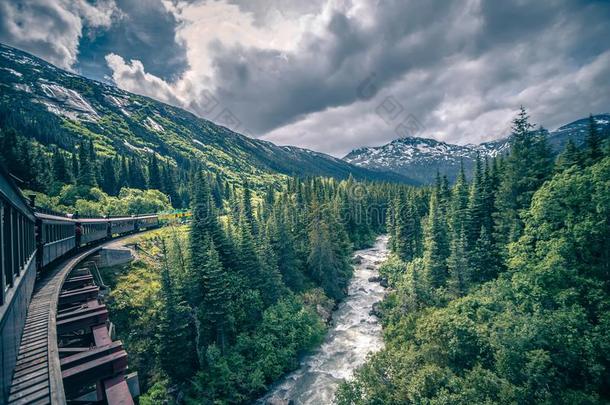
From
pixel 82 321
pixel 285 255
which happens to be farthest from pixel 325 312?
pixel 82 321

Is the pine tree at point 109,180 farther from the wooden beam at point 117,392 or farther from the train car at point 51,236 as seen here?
the wooden beam at point 117,392

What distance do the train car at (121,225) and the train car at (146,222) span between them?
232 centimetres

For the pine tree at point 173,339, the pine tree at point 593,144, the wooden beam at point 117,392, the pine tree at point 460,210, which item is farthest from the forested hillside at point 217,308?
the pine tree at point 593,144

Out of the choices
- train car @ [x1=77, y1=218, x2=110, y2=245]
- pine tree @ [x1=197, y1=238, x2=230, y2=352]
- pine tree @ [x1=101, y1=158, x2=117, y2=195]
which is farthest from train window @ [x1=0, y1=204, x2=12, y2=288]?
pine tree @ [x1=101, y1=158, x2=117, y2=195]

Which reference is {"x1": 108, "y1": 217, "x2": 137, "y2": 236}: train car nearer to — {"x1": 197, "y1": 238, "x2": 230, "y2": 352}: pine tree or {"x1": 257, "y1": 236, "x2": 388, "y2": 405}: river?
{"x1": 197, "y1": 238, "x2": 230, "y2": 352}: pine tree

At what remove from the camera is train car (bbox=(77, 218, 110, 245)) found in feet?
100

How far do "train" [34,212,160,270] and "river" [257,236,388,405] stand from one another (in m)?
22.1

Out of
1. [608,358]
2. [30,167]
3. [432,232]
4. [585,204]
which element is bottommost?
[608,358]

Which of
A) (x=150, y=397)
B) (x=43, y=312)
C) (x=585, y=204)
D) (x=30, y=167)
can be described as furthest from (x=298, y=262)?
(x=30, y=167)

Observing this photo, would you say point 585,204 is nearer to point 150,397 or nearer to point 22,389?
point 22,389

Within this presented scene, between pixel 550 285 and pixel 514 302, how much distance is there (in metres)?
4.04

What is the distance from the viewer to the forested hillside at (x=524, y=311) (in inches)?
717

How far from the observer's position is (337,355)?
3356 cm

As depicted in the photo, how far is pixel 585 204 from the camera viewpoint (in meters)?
21.8
